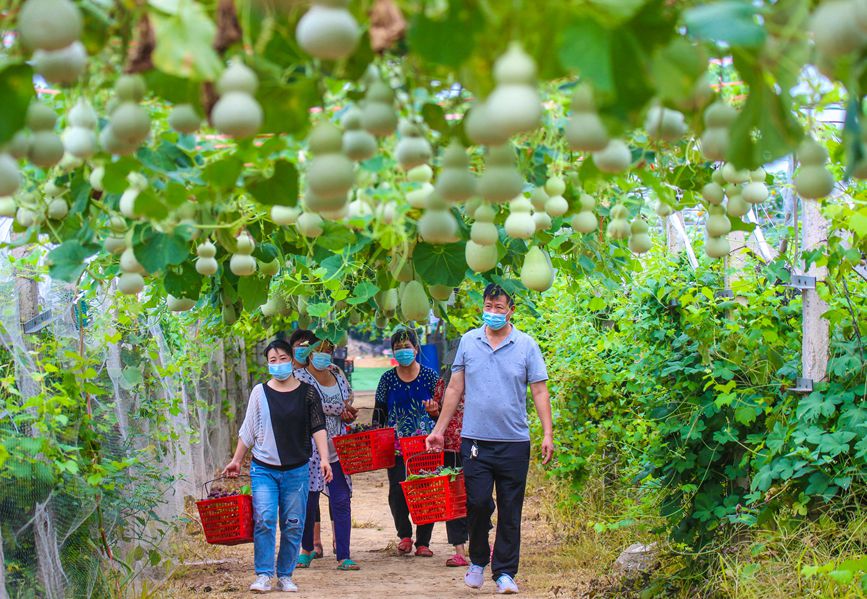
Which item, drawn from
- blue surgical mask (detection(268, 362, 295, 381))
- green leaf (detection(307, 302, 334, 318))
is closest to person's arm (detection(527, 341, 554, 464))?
green leaf (detection(307, 302, 334, 318))

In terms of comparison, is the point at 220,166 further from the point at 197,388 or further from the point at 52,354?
the point at 197,388

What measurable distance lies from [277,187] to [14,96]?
71 cm

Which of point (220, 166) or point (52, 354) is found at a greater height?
point (220, 166)

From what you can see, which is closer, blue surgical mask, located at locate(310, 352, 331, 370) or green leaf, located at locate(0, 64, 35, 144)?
green leaf, located at locate(0, 64, 35, 144)

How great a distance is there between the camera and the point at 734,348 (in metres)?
5.04

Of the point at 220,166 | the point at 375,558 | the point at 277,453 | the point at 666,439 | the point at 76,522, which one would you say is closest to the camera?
the point at 220,166

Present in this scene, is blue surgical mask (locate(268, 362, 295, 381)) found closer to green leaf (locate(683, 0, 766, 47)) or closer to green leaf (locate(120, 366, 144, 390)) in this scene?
green leaf (locate(120, 366, 144, 390))

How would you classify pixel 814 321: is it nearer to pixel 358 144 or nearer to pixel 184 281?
pixel 184 281

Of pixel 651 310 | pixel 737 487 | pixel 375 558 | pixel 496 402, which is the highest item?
pixel 651 310

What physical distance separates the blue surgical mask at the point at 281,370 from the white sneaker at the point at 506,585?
1733mm

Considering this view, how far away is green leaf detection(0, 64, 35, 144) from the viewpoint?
5.63 feet

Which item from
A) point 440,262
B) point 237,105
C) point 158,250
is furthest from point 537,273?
point 237,105

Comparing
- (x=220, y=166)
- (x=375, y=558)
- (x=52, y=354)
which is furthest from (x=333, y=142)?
(x=375, y=558)

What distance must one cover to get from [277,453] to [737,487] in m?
2.68
